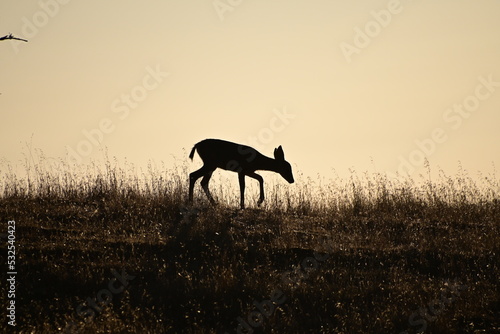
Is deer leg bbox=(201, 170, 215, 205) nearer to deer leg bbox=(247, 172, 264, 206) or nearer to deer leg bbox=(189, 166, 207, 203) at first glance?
deer leg bbox=(189, 166, 207, 203)

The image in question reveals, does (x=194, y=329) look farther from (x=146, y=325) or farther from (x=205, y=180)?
(x=205, y=180)

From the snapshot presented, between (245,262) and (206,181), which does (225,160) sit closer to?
(206,181)

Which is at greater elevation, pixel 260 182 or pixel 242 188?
pixel 260 182

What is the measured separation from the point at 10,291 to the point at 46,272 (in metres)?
0.95

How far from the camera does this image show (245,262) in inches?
548

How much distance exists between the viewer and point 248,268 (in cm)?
1359

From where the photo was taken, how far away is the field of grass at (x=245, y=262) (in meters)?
11.5

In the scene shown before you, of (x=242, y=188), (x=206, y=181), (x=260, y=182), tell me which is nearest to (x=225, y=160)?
(x=206, y=181)

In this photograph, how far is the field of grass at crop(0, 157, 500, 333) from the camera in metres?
11.5

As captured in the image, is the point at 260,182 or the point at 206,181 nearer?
the point at 206,181

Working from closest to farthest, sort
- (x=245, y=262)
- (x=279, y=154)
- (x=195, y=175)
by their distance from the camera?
(x=245, y=262) → (x=195, y=175) → (x=279, y=154)

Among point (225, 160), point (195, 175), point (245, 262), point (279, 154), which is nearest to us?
point (245, 262)

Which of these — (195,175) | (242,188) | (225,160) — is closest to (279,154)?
(225,160)

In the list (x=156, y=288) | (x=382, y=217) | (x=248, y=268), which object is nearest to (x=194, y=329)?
(x=156, y=288)
